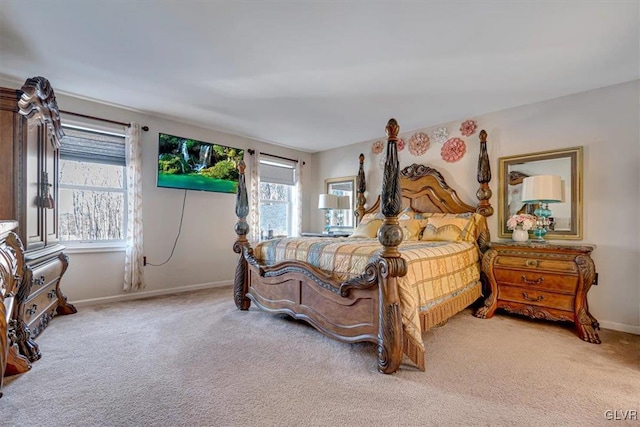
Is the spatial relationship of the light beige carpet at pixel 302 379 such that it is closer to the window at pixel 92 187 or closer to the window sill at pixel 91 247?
the window sill at pixel 91 247

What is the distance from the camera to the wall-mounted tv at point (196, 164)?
4.07m

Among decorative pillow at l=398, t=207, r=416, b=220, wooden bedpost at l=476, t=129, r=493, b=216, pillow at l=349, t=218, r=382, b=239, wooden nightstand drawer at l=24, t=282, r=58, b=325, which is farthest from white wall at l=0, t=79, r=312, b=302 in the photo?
wooden bedpost at l=476, t=129, r=493, b=216

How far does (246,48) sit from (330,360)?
98.4 inches

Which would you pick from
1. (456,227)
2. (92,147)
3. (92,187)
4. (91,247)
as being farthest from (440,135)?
(91,247)

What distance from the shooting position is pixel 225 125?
439cm

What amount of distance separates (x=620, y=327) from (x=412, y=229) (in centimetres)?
215

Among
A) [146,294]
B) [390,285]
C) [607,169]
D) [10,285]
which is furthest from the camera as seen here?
[146,294]

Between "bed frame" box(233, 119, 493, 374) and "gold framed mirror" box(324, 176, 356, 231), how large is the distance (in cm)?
191

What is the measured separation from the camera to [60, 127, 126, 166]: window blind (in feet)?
11.3

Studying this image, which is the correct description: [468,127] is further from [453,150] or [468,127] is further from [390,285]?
[390,285]

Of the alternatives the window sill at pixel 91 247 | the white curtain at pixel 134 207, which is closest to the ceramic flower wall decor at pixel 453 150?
the white curtain at pixel 134 207

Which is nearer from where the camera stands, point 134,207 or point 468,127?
point 134,207

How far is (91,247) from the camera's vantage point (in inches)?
140

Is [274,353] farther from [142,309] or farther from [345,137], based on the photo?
[345,137]
